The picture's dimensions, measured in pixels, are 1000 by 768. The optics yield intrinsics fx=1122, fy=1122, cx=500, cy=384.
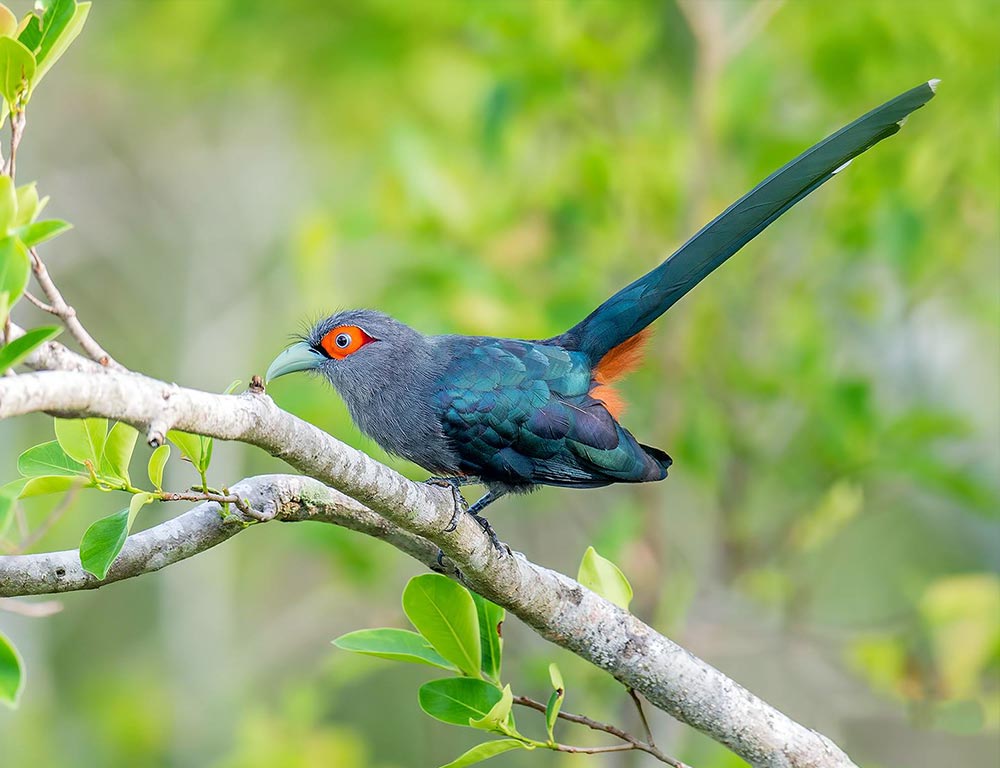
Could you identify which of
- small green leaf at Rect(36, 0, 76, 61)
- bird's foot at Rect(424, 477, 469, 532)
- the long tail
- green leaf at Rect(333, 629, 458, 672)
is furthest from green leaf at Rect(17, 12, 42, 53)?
the long tail

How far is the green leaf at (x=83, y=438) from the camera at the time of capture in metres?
2.18

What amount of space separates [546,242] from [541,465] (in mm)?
2473

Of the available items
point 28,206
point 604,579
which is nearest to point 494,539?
point 604,579

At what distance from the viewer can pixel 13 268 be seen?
1.66 m

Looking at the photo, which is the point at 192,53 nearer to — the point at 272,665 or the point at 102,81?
the point at 102,81

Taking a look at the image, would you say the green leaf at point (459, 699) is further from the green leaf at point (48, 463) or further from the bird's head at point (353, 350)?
the bird's head at point (353, 350)

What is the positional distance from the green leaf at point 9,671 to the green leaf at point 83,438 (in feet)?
1.43

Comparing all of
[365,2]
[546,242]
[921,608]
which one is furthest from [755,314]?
[365,2]

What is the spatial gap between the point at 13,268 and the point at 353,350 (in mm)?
2323

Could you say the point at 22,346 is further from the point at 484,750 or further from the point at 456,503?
the point at 484,750

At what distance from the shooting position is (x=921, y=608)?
4.81 m

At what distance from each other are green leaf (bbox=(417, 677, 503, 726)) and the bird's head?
1.48 meters

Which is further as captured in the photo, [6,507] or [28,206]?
[28,206]

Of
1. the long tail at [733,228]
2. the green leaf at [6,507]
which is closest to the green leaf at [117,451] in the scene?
the green leaf at [6,507]
